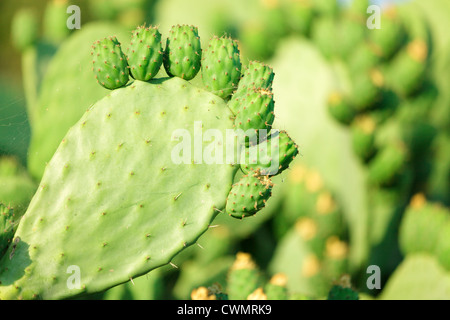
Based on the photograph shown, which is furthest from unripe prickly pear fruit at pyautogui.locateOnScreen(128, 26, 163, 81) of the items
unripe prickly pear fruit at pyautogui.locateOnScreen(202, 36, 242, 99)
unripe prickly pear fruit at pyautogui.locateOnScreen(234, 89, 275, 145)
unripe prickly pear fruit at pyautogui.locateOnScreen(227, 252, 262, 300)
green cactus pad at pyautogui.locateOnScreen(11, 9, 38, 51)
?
green cactus pad at pyautogui.locateOnScreen(11, 9, 38, 51)

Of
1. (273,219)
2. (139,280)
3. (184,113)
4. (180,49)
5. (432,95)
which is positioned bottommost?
(273,219)

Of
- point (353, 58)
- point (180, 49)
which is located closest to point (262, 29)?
point (353, 58)

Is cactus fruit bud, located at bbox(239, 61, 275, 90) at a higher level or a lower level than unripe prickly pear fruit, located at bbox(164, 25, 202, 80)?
lower

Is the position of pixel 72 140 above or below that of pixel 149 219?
above

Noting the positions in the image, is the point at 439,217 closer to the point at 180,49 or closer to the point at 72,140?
the point at 180,49

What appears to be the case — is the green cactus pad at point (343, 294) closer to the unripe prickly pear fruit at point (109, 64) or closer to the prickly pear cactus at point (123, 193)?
the prickly pear cactus at point (123, 193)

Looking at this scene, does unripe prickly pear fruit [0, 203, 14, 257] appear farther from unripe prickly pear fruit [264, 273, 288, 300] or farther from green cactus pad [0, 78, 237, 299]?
unripe prickly pear fruit [264, 273, 288, 300]
